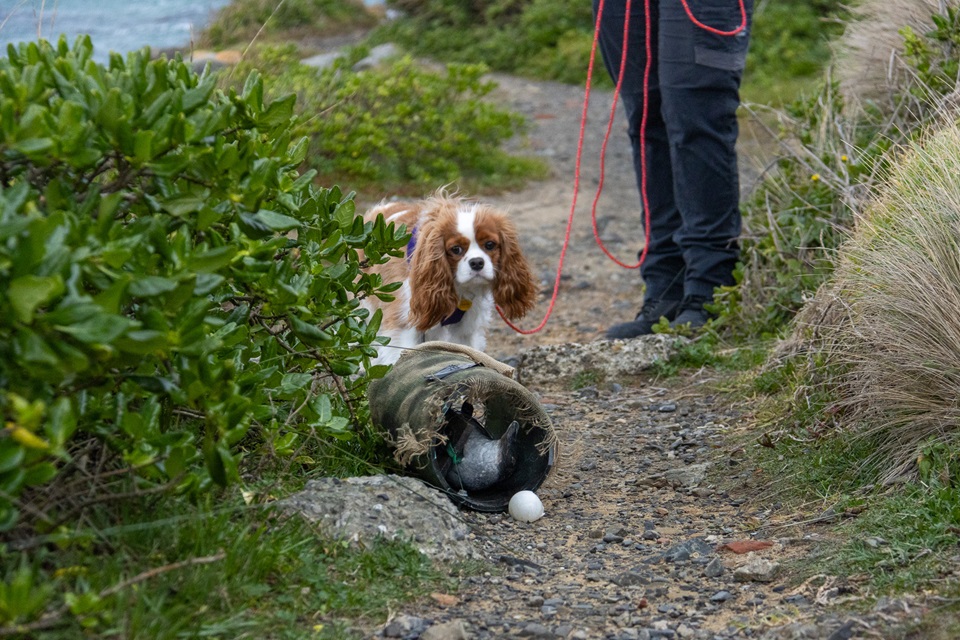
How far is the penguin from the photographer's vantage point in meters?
3.64

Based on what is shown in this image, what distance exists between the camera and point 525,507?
3.51 metres

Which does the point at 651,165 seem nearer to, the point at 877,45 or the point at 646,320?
the point at 646,320

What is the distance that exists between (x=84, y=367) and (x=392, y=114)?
6.44m

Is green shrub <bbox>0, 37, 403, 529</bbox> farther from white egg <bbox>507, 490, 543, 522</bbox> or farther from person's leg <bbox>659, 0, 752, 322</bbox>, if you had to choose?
person's leg <bbox>659, 0, 752, 322</bbox>

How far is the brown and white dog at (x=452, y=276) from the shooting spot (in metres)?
4.98

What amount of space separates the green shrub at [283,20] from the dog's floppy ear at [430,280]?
6256 millimetres

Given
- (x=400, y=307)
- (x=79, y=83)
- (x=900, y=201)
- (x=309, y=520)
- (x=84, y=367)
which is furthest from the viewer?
(x=400, y=307)

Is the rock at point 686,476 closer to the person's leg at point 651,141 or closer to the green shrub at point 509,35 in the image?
the person's leg at point 651,141

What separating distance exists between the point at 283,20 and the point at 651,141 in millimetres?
8284

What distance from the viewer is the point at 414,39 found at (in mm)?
12883

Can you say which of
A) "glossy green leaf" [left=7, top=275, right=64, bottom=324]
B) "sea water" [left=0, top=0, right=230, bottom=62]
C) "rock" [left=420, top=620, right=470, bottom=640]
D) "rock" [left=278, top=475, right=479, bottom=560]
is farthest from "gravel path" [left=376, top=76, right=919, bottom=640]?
"sea water" [left=0, top=0, right=230, bottom=62]

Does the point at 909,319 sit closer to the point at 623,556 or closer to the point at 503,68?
the point at 623,556

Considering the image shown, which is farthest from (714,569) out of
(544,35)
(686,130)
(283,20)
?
(283,20)

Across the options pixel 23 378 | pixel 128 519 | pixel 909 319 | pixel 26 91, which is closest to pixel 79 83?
pixel 26 91
